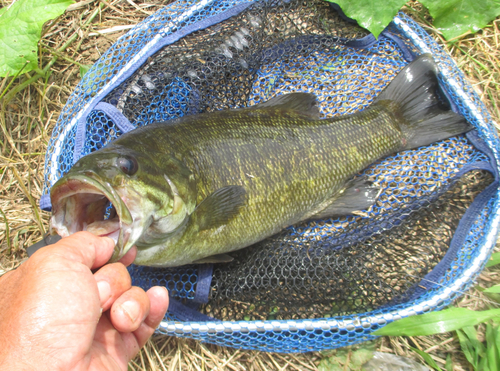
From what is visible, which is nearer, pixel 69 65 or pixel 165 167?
pixel 165 167

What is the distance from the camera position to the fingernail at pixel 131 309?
4.83 ft

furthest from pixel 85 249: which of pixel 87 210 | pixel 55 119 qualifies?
pixel 55 119

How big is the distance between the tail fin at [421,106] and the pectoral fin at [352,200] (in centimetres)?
50

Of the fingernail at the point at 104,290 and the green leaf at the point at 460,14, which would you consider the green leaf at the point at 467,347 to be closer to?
the fingernail at the point at 104,290

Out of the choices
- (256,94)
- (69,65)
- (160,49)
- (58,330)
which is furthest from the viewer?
(69,65)

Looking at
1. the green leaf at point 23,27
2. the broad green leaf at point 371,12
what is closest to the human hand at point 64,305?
the green leaf at point 23,27

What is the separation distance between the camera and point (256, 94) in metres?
3.07

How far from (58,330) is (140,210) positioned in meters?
0.61

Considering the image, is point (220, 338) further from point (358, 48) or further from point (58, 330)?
point (358, 48)

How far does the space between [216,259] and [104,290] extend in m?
1.02

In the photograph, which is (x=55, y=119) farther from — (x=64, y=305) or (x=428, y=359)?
(x=428, y=359)

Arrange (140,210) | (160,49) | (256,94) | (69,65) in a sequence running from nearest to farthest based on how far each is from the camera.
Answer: (140,210) → (160,49) → (256,94) → (69,65)

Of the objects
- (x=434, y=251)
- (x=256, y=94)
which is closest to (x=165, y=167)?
(x=256, y=94)

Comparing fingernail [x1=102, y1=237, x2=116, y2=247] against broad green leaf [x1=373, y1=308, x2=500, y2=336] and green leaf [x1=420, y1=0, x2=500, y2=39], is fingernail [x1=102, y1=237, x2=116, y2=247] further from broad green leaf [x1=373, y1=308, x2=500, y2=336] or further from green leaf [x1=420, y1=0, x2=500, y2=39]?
green leaf [x1=420, y1=0, x2=500, y2=39]
